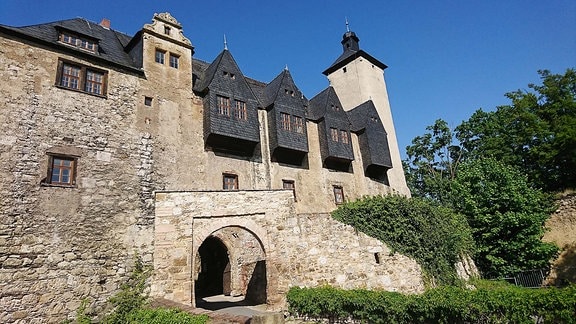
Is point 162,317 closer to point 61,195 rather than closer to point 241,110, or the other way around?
point 61,195

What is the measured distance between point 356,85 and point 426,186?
1930 cm

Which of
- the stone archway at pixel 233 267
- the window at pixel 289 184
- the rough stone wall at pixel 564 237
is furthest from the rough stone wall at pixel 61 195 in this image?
the rough stone wall at pixel 564 237

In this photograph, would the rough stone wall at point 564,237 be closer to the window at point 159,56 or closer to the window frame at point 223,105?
the window frame at point 223,105

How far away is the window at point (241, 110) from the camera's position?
1897 cm

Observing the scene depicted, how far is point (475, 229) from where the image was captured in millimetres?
20875

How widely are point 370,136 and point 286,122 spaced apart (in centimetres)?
846

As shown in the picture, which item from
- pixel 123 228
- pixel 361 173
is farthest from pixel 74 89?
pixel 361 173

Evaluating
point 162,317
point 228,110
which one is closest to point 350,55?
point 228,110

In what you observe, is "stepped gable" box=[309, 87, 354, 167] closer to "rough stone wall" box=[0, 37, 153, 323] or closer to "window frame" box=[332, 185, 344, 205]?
"window frame" box=[332, 185, 344, 205]

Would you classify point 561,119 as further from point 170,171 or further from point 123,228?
point 123,228

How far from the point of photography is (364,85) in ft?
104

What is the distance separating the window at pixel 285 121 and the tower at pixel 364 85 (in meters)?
11.8

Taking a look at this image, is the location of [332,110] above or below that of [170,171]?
above

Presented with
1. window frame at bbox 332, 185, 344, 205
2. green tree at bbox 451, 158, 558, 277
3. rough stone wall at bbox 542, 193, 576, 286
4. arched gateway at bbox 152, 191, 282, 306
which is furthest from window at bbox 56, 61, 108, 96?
rough stone wall at bbox 542, 193, 576, 286
